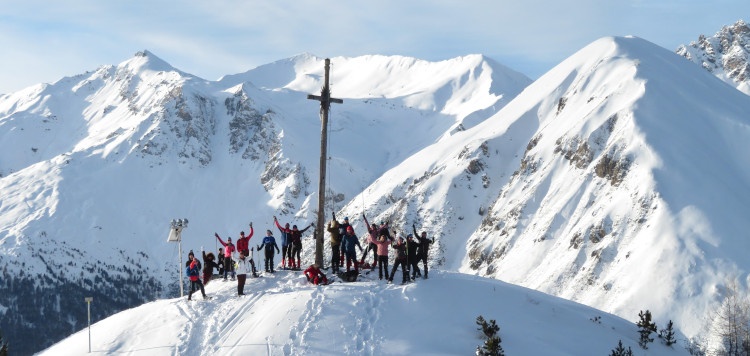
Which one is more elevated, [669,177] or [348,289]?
[669,177]

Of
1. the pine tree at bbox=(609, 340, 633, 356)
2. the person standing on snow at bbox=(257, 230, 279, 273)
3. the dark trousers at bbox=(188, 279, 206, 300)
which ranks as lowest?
the pine tree at bbox=(609, 340, 633, 356)

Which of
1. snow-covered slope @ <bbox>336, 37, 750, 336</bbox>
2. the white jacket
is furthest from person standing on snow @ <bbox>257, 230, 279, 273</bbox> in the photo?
snow-covered slope @ <bbox>336, 37, 750, 336</bbox>

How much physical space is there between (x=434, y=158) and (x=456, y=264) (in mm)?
40561

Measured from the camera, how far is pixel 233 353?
22297 mm

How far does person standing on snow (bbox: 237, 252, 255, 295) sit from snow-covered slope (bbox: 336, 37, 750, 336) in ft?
227

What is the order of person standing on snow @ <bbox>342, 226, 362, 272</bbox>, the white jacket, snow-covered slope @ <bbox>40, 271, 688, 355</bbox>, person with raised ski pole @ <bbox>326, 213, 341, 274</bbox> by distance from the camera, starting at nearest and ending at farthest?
snow-covered slope @ <bbox>40, 271, 688, 355</bbox>, the white jacket, person standing on snow @ <bbox>342, 226, 362, 272</bbox>, person with raised ski pole @ <bbox>326, 213, 341, 274</bbox>

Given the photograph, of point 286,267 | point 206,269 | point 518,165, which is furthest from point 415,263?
point 518,165

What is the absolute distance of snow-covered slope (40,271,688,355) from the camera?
22547 mm

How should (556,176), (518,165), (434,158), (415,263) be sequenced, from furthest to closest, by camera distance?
1. (434,158)
2. (518,165)
3. (556,176)
4. (415,263)

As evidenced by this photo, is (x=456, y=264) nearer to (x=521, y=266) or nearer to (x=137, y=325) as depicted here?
(x=521, y=266)

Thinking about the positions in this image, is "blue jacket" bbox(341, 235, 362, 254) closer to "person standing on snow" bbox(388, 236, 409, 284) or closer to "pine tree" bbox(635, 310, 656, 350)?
"person standing on snow" bbox(388, 236, 409, 284)

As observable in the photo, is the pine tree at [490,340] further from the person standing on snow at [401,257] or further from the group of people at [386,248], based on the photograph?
the group of people at [386,248]

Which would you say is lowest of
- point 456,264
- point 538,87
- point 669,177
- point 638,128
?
point 456,264

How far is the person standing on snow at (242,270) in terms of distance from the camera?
87.8ft
